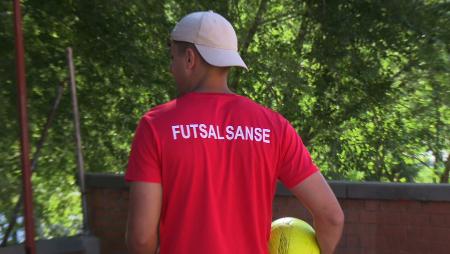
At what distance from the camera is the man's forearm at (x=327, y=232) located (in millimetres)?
2271

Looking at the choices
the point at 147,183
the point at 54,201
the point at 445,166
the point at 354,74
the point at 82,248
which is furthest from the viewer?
the point at 445,166

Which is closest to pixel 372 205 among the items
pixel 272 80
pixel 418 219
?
pixel 418 219

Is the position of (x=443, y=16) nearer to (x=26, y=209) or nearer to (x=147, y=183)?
(x=26, y=209)

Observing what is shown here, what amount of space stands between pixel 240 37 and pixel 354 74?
1.33 m

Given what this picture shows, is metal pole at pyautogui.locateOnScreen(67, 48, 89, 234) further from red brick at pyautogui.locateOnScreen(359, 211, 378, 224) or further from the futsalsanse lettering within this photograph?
the futsalsanse lettering

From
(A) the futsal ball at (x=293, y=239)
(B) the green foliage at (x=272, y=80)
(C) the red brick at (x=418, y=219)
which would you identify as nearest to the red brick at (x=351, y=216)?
(C) the red brick at (x=418, y=219)

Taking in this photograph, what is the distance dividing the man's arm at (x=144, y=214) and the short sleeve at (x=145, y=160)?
0.02 metres

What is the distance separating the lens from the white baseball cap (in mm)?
2217

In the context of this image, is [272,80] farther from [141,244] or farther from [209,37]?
[141,244]

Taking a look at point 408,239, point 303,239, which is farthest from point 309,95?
point 303,239

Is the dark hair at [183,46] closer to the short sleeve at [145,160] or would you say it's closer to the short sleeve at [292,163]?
the short sleeve at [145,160]

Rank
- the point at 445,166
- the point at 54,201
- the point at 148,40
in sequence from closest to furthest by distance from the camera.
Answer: the point at 54,201 < the point at 148,40 < the point at 445,166

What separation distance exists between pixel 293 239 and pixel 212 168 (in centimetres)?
46

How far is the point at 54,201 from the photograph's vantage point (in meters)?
6.12
